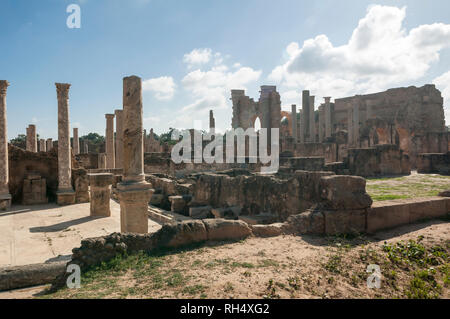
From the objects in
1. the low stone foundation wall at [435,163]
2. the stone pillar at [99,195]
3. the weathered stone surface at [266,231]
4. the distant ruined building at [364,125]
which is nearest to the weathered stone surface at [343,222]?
the weathered stone surface at [266,231]

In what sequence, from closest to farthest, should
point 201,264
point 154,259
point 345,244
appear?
point 201,264, point 154,259, point 345,244

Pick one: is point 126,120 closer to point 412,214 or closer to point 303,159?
point 412,214

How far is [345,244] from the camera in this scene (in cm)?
532

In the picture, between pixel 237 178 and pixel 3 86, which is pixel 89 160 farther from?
pixel 237 178

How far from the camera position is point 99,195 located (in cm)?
1008

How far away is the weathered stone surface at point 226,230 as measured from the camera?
17.4ft

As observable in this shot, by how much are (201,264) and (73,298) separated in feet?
5.38

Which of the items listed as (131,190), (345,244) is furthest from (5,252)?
(345,244)

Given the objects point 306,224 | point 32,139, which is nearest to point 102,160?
point 32,139

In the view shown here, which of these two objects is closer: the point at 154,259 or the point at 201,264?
the point at 201,264

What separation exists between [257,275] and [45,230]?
6.96m

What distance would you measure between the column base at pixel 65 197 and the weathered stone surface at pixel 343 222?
35.5ft

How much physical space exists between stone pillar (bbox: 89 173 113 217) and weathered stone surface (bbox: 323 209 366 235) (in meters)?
7.45
